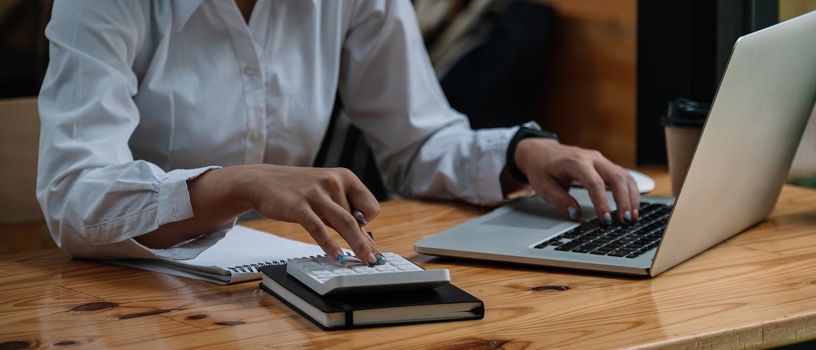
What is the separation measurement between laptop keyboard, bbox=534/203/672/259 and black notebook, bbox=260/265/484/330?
22 cm

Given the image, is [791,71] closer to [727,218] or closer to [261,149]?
[727,218]

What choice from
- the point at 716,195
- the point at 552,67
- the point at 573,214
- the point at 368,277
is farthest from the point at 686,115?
the point at 552,67

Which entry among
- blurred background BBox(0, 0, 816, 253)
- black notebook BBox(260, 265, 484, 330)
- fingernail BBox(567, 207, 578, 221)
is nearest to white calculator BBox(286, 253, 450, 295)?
black notebook BBox(260, 265, 484, 330)

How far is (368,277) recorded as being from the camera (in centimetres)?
87

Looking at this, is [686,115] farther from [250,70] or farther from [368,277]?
[368,277]

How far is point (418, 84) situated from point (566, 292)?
70 centimetres

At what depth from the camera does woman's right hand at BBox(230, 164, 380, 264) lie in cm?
97

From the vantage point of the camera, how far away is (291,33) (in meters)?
1.45

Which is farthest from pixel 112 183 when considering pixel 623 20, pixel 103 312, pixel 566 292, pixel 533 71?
pixel 533 71

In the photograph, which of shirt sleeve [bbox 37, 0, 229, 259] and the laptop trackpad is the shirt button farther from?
the laptop trackpad

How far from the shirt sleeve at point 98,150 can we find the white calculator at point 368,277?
211mm

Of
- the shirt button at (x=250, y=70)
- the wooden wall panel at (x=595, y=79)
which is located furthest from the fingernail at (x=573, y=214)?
the wooden wall panel at (x=595, y=79)

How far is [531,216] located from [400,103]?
1.28 ft

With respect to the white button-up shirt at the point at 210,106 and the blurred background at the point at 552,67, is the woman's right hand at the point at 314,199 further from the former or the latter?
the blurred background at the point at 552,67
